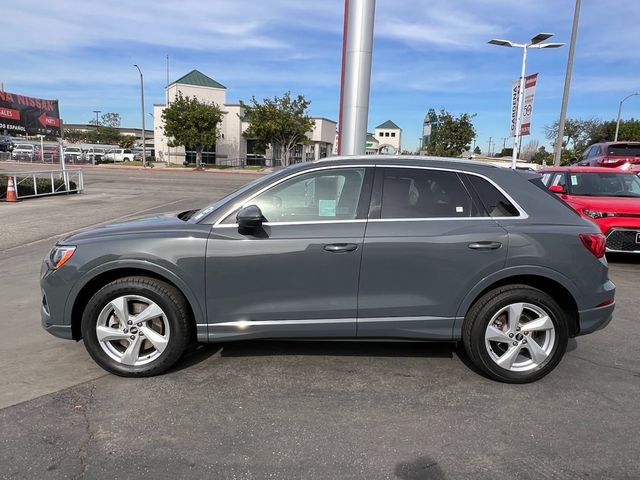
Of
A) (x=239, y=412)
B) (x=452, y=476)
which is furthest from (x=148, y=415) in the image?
(x=452, y=476)

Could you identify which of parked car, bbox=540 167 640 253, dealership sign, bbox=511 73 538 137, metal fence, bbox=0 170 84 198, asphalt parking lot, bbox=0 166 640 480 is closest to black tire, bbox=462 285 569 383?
asphalt parking lot, bbox=0 166 640 480

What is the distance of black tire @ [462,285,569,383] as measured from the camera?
3.76m

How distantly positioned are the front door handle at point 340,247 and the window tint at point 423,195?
37cm

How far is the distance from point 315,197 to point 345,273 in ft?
2.18

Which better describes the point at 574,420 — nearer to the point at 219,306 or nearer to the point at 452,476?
the point at 452,476

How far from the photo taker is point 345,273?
3.68 m

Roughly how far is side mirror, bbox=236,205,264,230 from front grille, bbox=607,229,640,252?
21.0 ft

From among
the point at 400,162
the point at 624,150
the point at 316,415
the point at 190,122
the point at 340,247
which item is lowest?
the point at 316,415

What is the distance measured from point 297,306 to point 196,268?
0.80 m

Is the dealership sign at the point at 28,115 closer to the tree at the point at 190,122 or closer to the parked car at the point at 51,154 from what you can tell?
the tree at the point at 190,122

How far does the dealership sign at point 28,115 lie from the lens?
714 inches

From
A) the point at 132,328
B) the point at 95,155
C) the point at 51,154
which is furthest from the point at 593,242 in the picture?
the point at 95,155

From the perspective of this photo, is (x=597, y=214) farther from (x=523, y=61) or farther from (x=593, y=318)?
(x=523, y=61)

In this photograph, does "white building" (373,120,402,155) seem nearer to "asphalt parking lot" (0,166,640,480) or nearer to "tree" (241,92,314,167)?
"tree" (241,92,314,167)
